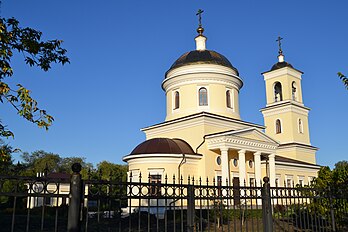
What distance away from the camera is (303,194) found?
726 cm

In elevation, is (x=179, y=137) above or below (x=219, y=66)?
below

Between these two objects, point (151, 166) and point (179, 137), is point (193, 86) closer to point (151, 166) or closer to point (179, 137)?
point (179, 137)

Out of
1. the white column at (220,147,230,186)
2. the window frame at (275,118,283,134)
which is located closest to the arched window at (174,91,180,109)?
the white column at (220,147,230,186)

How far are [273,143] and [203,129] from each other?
17.2ft

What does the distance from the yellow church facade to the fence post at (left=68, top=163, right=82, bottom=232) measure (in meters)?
16.2

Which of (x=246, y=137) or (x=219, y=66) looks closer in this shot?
(x=246, y=137)

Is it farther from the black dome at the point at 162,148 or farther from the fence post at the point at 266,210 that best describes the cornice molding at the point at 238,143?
the fence post at the point at 266,210

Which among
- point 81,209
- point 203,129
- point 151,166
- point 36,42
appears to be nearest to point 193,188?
point 81,209

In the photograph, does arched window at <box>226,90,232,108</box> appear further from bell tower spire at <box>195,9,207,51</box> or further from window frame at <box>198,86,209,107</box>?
bell tower spire at <box>195,9,207,51</box>

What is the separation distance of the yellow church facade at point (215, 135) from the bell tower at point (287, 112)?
0.09m

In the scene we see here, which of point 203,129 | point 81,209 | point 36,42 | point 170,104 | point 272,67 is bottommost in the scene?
point 81,209

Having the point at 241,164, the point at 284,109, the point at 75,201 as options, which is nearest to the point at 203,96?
the point at 241,164

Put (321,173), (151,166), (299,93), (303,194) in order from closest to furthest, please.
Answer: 1. (303,194)
2. (321,173)
3. (151,166)
4. (299,93)

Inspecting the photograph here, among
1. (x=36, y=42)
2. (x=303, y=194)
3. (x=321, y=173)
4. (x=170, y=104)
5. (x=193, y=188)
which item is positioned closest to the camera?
(x=193, y=188)
